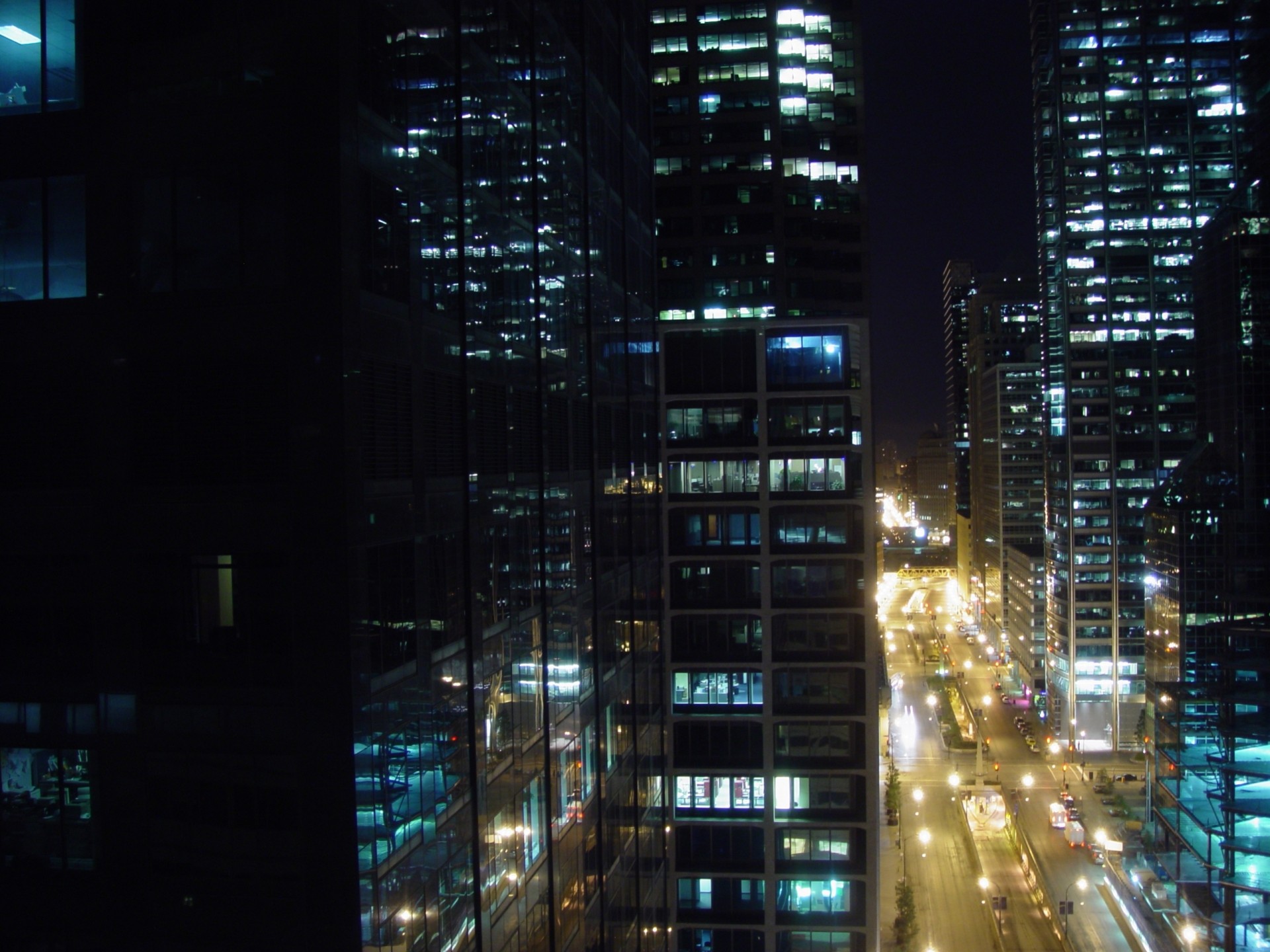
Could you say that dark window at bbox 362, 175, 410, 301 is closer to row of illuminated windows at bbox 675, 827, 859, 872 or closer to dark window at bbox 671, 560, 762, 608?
dark window at bbox 671, 560, 762, 608

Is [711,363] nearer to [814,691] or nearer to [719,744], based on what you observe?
[814,691]

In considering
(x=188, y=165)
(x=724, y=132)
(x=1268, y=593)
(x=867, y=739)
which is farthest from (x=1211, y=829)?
(x=188, y=165)

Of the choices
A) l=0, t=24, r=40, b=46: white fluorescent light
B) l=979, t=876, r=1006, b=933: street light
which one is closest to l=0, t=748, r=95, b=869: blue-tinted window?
l=0, t=24, r=40, b=46: white fluorescent light

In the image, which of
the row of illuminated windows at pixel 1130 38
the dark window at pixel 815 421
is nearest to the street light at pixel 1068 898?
Answer: the dark window at pixel 815 421

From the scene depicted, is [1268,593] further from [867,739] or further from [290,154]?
[290,154]

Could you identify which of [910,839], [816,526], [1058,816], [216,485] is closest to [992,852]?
[910,839]
